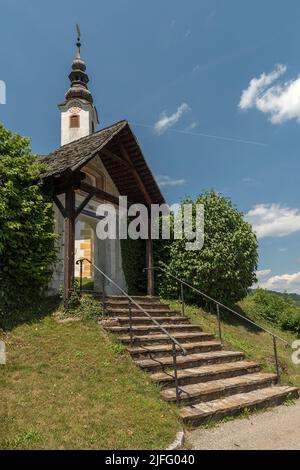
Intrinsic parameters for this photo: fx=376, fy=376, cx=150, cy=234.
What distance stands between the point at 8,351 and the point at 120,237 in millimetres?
7315

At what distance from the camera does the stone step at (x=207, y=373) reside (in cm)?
679

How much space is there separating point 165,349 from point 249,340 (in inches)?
187

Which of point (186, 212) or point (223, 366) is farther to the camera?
point (186, 212)

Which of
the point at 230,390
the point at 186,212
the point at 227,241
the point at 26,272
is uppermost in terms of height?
the point at 186,212

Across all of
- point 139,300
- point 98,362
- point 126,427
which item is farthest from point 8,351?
point 139,300

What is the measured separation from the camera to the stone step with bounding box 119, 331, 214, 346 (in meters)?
8.12

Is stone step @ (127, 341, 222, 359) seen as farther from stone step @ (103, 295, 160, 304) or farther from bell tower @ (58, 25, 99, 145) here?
bell tower @ (58, 25, 99, 145)

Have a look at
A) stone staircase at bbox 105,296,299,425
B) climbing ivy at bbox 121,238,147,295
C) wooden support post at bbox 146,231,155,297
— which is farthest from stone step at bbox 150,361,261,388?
climbing ivy at bbox 121,238,147,295

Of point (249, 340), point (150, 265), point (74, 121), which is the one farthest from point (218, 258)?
point (74, 121)

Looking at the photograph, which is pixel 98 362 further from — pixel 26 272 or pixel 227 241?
pixel 227 241

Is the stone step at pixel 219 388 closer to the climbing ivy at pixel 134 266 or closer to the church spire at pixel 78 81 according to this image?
the climbing ivy at pixel 134 266

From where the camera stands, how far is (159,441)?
496cm

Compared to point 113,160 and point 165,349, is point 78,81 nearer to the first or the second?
point 113,160

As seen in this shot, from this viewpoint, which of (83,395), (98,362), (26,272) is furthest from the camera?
(26,272)
